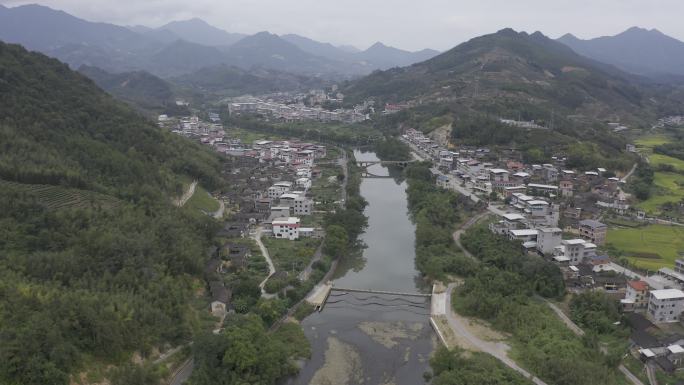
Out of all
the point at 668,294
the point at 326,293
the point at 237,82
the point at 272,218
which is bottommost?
the point at 326,293

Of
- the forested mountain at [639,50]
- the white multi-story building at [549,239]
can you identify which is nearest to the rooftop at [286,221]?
the white multi-story building at [549,239]

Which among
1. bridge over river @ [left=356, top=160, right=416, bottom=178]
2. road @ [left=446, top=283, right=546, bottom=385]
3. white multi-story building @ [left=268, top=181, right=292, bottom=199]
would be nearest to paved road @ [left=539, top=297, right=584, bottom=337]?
road @ [left=446, top=283, right=546, bottom=385]

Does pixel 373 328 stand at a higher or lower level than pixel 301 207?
lower

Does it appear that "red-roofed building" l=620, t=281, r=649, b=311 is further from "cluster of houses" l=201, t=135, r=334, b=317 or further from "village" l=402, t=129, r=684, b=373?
"cluster of houses" l=201, t=135, r=334, b=317

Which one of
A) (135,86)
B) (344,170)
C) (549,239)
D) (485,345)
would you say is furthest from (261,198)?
(135,86)

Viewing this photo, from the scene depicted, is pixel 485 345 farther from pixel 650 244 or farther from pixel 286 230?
pixel 650 244

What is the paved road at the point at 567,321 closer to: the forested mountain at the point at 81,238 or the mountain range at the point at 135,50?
the forested mountain at the point at 81,238
